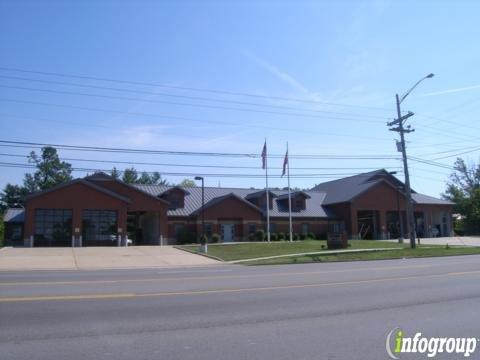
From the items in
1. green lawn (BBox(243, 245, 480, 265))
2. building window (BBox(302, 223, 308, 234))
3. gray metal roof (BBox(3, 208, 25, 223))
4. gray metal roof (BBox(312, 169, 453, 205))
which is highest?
gray metal roof (BBox(312, 169, 453, 205))

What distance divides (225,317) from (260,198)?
157 ft

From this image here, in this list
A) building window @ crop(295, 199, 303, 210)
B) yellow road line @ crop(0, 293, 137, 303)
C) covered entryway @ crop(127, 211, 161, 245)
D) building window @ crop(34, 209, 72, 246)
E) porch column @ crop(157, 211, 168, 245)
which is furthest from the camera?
building window @ crop(295, 199, 303, 210)

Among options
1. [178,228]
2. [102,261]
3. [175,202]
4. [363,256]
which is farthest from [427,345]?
[175,202]

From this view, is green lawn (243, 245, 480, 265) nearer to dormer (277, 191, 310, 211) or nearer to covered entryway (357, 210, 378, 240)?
covered entryway (357, 210, 378, 240)

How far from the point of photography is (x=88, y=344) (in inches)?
282

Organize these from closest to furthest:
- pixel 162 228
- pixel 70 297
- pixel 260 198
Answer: pixel 70 297 → pixel 162 228 → pixel 260 198

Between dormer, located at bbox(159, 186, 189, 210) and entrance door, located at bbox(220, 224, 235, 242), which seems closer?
dormer, located at bbox(159, 186, 189, 210)

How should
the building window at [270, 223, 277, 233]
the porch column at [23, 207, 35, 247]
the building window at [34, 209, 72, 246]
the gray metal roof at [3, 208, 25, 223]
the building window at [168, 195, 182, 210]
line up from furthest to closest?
1. the building window at [270, 223, 277, 233]
2. the building window at [168, 195, 182, 210]
3. the gray metal roof at [3, 208, 25, 223]
4. the building window at [34, 209, 72, 246]
5. the porch column at [23, 207, 35, 247]

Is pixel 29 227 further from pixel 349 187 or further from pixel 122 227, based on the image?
pixel 349 187

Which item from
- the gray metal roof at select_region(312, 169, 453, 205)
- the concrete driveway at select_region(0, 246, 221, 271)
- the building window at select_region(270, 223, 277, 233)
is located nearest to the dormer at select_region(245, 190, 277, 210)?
the building window at select_region(270, 223, 277, 233)

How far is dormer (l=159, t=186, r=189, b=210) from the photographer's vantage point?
5200 centimetres

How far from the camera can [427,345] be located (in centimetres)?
727

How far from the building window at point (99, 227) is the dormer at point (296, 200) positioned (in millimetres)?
21249

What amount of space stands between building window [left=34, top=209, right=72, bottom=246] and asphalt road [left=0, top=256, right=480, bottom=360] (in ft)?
95.9
